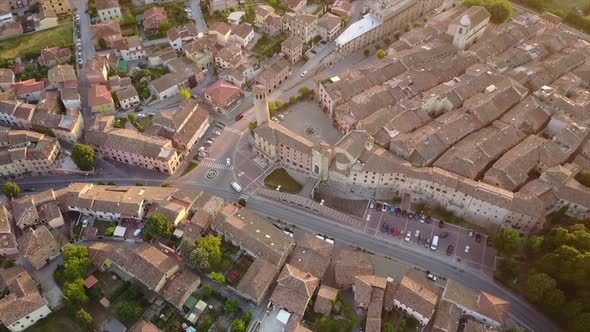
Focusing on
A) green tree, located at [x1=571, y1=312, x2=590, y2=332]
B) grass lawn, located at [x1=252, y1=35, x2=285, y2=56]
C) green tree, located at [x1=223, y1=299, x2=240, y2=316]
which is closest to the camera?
green tree, located at [x1=571, y1=312, x2=590, y2=332]

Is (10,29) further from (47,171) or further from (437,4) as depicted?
(437,4)

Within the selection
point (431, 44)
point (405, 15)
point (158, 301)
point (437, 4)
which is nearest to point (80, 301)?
point (158, 301)

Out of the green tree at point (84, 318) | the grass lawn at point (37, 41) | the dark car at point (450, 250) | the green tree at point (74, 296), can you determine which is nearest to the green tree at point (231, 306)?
the green tree at point (84, 318)

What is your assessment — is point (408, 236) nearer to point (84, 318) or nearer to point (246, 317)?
point (246, 317)

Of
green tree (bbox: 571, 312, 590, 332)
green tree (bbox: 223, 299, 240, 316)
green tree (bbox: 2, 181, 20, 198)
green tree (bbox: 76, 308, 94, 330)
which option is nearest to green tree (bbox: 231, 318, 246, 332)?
green tree (bbox: 223, 299, 240, 316)

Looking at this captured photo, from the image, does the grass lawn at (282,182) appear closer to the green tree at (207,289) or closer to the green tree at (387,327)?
the green tree at (207,289)

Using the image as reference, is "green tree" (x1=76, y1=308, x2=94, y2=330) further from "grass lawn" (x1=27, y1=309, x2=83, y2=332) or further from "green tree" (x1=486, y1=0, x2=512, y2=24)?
"green tree" (x1=486, y1=0, x2=512, y2=24)
